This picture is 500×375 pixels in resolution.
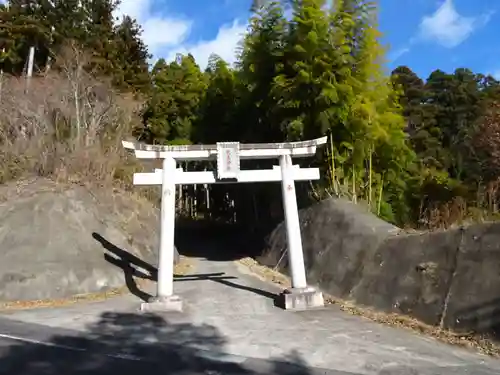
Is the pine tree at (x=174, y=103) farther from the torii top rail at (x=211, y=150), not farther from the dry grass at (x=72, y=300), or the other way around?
the torii top rail at (x=211, y=150)

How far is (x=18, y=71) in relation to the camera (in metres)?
16.5

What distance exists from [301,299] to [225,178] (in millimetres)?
2011

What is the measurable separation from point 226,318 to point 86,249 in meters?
3.34

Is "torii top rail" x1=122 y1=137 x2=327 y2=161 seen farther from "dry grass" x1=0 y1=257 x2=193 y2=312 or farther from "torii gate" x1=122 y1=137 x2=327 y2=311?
"dry grass" x1=0 y1=257 x2=193 y2=312

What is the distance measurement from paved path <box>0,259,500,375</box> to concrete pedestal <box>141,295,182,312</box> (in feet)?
0.53

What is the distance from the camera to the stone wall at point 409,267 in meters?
5.07

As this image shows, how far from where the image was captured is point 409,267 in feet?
20.2

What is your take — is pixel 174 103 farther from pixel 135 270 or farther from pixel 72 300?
pixel 72 300

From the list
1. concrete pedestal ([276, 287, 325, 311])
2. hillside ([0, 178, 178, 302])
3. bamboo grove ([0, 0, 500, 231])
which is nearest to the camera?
concrete pedestal ([276, 287, 325, 311])

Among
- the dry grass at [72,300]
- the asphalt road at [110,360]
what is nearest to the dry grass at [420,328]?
the asphalt road at [110,360]

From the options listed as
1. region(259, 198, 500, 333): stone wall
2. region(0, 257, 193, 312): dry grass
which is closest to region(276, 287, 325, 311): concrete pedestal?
region(259, 198, 500, 333): stone wall

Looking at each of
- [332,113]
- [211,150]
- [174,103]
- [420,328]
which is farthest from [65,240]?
[174,103]

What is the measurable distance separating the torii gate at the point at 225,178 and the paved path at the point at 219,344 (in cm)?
31

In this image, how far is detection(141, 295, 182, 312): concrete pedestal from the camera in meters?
6.24
